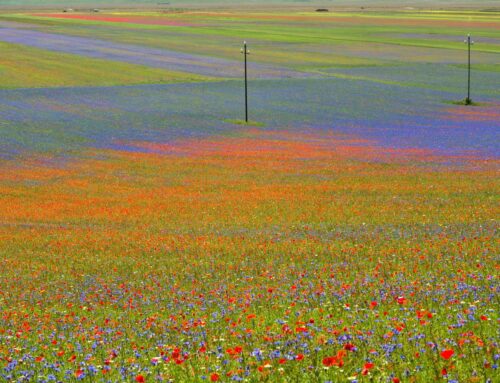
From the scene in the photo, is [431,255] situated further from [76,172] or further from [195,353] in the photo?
[76,172]

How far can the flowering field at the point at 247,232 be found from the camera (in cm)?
983

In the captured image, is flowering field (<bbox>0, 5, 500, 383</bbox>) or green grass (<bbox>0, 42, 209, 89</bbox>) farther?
green grass (<bbox>0, 42, 209, 89</bbox>)

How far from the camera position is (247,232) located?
25031 mm

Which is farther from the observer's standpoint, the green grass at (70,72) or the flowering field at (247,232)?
the green grass at (70,72)

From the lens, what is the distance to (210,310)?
557 inches

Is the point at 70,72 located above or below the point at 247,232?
above

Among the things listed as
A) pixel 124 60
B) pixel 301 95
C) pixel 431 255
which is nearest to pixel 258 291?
pixel 431 255

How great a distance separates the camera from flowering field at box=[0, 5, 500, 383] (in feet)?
32.2

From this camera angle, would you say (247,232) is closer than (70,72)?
Yes

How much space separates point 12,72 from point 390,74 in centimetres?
4392

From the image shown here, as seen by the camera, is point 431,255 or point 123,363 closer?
point 123,363

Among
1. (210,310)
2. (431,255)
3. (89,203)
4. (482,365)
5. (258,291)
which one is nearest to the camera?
(482,365)

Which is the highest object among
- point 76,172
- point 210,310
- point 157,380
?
point 157,380

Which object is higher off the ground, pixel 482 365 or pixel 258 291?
pixel 482 365
